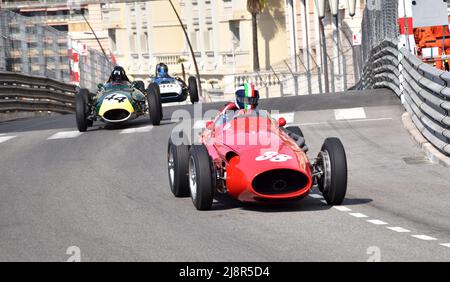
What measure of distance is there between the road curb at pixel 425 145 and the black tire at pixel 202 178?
4591 millimetres

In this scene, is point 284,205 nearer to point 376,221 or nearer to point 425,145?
point 376,221

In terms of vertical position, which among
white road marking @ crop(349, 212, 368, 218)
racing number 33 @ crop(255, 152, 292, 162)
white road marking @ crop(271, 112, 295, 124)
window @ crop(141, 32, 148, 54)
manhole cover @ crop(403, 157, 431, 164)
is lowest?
manhole cover @ crop(403, 157, 431, 164)

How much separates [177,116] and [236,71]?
51.8 meters

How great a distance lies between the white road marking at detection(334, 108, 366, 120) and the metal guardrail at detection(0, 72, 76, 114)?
13.8 meters

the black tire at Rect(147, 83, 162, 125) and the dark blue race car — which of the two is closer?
the black tire at Rect(147, 83, 162, 125)

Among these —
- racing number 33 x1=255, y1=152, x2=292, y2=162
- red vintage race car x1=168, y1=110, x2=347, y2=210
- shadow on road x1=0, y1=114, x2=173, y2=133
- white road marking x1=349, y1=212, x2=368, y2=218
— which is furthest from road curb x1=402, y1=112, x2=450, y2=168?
shadow on road x1=0, y1=114, x2=173, y2=133

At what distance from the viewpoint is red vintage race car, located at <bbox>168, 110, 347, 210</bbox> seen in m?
12.4

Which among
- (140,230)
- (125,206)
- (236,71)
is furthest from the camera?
(236,71)

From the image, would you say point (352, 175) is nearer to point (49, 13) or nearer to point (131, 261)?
point (131, 261)

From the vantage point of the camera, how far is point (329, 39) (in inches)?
2304

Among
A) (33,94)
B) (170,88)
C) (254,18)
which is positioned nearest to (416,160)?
(170,88)

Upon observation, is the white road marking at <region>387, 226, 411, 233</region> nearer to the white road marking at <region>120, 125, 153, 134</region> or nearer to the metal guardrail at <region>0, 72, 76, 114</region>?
the white road marking at <region>120, 125, 153, 134</region>
